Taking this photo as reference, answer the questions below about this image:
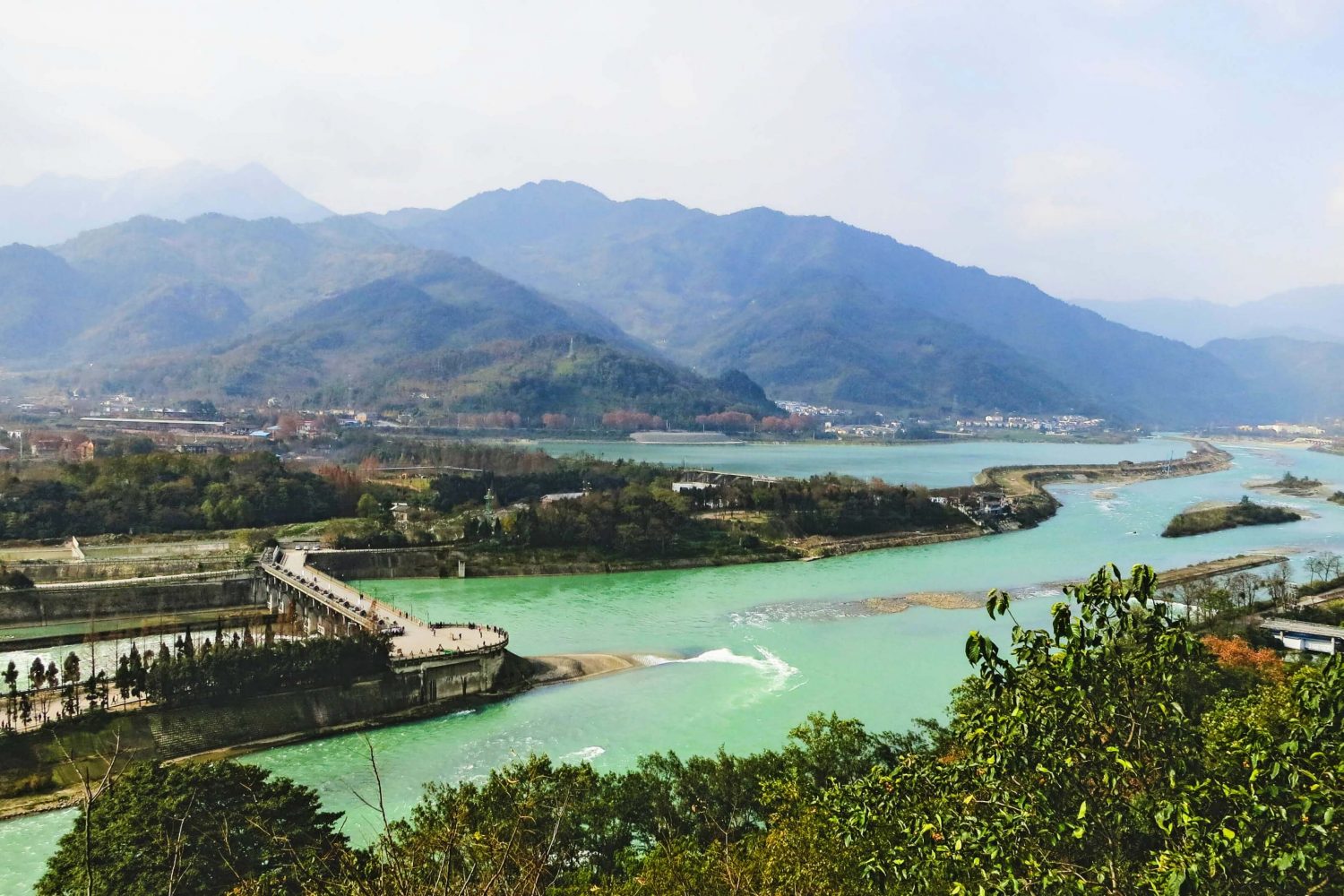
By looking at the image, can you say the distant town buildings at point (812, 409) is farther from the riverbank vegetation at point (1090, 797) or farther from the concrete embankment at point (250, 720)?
the riverbank vegetation at point (1090, 797)

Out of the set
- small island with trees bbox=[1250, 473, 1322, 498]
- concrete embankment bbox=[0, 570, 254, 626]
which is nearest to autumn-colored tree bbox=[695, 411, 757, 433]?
small island with trees bbox=[1250, 473, 1322, 498]

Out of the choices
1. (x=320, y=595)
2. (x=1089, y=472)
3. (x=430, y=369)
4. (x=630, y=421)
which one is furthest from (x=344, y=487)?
(x=430, y=369)

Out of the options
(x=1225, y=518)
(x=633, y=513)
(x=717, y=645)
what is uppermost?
(x=633, y=513)

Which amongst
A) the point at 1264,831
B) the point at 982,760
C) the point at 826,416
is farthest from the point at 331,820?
the point at 826,416

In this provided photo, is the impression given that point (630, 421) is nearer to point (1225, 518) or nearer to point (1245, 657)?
point (1225, 518)

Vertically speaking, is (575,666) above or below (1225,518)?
below

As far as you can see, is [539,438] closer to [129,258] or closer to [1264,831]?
[1264,831]

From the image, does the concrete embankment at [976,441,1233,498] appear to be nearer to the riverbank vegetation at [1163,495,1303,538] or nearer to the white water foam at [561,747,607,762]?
the riverbank vegetation at [1163,495,1303,538]
